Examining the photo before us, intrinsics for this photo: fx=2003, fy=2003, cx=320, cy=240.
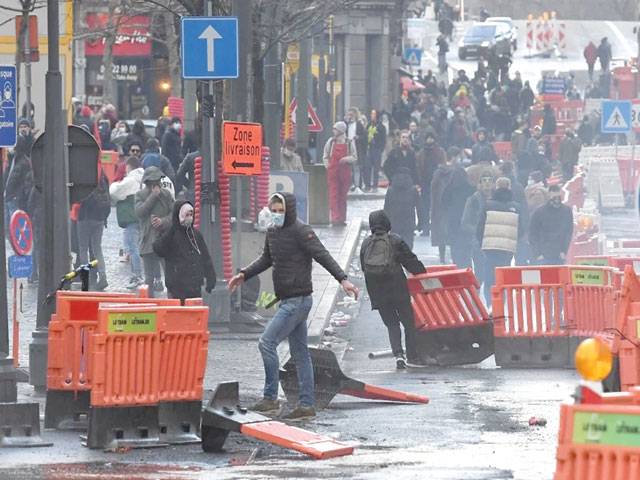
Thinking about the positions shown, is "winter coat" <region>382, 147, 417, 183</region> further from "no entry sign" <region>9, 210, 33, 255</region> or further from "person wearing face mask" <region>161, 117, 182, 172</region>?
"no entry sign" <region>9, 210, 33, 255</region>

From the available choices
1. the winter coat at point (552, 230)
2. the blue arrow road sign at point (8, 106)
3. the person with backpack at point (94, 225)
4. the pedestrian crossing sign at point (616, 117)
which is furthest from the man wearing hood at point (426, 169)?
the blue arrow road sign at point (8, 106)

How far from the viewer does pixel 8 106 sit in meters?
14.6

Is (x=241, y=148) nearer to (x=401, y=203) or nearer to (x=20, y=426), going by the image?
(x=20, y=426)

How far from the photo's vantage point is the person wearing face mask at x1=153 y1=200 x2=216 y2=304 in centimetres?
1717

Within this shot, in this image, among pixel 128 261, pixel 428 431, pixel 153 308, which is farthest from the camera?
pixel 128 261

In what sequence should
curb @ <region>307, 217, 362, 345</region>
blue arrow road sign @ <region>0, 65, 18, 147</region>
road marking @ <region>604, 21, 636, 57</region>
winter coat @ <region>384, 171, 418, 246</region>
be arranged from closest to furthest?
blue arrow road sign @ <region>0, 65, 18, 147</region> → curb @ <region>307, 217, 362, 345</region> → winter coat @ <region>384, 171, 418, 246</region> → road marking @ <region>604, 21, 636, 57</region>

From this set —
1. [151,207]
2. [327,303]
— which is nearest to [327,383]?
[151,207]

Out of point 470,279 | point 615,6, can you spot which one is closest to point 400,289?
point 470,279

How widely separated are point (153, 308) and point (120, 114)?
5430cm

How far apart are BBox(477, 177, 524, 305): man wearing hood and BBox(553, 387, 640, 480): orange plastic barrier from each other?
52.9ft

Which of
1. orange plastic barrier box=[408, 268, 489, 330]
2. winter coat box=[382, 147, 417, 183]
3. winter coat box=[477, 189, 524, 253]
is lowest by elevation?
orange plastic barrier box=[408, 268, 489, 330]

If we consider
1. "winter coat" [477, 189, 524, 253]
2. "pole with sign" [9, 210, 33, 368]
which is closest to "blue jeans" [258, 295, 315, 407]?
"pole with sign" [9, 210, 33, 368]

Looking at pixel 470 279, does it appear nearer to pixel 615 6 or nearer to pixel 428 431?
pixel 428 431

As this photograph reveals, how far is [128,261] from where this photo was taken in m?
26.9
